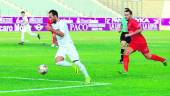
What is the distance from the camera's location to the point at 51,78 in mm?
19391

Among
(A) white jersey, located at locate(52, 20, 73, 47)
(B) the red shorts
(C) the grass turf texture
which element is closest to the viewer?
(C) the grass turf texture

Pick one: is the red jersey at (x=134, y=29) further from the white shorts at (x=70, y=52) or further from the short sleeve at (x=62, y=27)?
the short sleeve at (x=62, y=27)

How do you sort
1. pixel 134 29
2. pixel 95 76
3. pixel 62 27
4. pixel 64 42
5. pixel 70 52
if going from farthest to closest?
1. pixel 134 29
2. pixel 95 76
3. pixel 64 42
4. pixel 70 52
5. pixel 62 27

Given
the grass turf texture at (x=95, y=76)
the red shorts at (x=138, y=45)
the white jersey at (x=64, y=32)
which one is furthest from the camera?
the red shorts at (x=138, y=45)

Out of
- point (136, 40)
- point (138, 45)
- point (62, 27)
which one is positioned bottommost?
point (138, 45)

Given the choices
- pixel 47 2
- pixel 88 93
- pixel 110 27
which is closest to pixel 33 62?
pixel 88 93

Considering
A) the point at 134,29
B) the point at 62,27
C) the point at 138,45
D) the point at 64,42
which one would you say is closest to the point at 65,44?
the point at 64,42

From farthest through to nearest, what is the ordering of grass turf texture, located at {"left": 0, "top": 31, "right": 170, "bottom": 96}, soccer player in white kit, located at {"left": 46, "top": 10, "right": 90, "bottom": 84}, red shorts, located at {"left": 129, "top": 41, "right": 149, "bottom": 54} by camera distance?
red shorts, located at {"left": 129, "top": 41, "right": 149, "bottom": 54}, soccer player in white kit, located at {"left": 46, "top": 10, "right": 90, "bottom": 84}, grass turf texture, located at {"left": 0, "top": 31, "right": 170, "bottom": 96}

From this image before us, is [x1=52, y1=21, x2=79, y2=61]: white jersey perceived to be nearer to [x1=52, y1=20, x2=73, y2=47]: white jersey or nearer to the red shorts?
[x1=52, y1=20, x2=73, y2=47]: white jersey

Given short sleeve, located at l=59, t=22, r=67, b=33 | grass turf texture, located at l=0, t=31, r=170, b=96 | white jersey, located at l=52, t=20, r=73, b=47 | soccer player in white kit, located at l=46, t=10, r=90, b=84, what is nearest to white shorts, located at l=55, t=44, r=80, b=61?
soccer player in white kit, located at l=46, t=10, r=90, b=84

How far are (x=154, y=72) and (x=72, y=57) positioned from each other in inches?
195

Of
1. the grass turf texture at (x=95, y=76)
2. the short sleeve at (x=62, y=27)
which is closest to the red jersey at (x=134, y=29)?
the grass turf texture at (x=95, y=76)

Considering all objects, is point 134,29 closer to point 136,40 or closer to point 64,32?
point 136,40

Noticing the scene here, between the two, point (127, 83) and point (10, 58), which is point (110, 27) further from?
point (127, 83)
